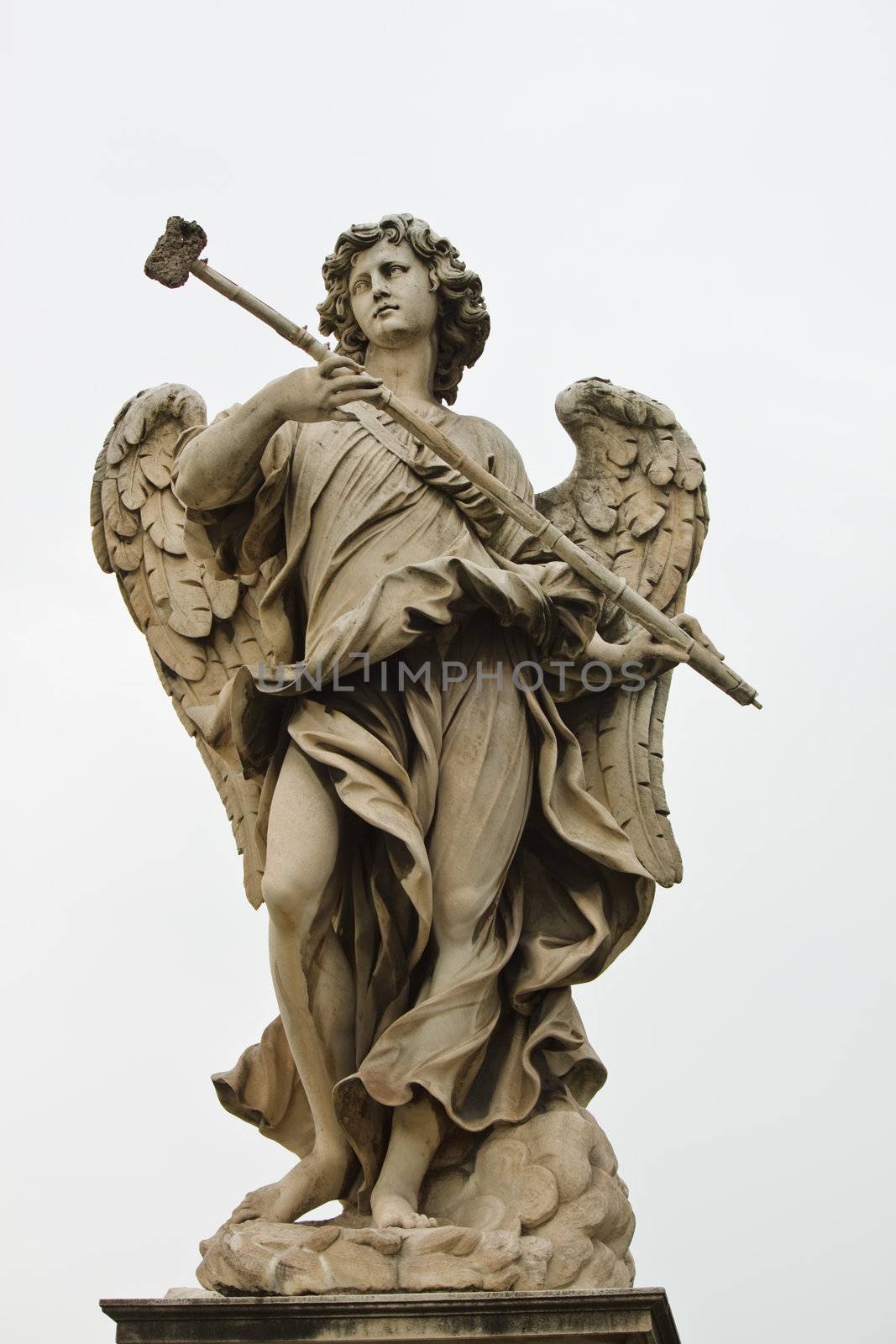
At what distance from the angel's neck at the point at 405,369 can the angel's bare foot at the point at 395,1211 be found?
2951mm

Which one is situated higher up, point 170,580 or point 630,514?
point 630,514

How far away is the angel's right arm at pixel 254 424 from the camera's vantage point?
787 centimetres

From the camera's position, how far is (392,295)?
8766mm

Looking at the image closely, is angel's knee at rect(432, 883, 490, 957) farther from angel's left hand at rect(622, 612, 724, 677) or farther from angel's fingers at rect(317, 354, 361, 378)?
angel's fingers at rect(317, 354, 361, 378)

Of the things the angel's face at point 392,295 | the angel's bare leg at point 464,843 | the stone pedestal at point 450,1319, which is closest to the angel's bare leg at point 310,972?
the angel's bare leg at point 464,843

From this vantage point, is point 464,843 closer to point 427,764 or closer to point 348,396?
point 427,764

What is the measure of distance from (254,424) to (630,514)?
1.75m

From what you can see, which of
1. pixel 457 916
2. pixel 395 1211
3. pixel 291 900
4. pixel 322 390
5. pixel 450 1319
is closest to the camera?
pixel 450 1319

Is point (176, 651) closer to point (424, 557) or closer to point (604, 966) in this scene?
point (424, 557)

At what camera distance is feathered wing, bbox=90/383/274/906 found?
348 inches

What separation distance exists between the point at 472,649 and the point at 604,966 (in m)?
1.18

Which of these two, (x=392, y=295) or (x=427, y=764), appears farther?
(x=392, y=295)

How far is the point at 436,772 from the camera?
791 centimetres

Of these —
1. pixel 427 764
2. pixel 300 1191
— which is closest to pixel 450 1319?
pixel 300 1191
